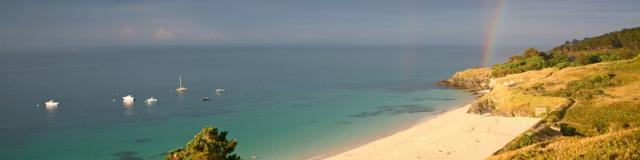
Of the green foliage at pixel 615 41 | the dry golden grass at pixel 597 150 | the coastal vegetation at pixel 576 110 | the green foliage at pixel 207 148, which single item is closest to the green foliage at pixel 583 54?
the green foliage at pixel 615 41

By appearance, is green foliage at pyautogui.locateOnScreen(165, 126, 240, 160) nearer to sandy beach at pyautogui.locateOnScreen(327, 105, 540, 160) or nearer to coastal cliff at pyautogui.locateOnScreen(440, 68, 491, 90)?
sandy beach at pyautogui.locateOnScreen(327, 105, 540, 160)

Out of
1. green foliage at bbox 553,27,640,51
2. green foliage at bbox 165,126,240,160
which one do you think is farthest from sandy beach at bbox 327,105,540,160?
green foliage at bbox 553,27,640,51

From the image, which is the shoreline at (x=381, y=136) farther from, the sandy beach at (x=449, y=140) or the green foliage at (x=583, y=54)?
the green foliage at (x=583, y=54)

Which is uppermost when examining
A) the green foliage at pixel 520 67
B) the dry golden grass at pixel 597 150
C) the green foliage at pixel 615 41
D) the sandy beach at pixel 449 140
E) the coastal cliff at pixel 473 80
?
the green foliage at pixel 615 41

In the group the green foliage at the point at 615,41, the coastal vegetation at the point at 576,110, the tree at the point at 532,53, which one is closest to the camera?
the coastal vegetation at the point at 576,110

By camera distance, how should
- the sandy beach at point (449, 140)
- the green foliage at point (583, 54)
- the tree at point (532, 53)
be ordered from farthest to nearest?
the tree at point (532, 53) → the green foliage at point (583, 54) → the sandy beach at point (449, 140)

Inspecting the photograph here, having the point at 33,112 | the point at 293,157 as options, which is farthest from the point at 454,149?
the point at 33,112

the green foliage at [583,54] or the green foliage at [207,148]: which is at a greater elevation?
the green foliage at [583,54]

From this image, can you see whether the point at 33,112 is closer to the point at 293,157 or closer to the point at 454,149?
the point at 293,157
